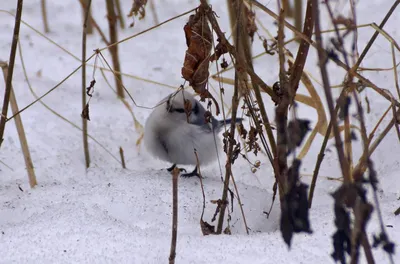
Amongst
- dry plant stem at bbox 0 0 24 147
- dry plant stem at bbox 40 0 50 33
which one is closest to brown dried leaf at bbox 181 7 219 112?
dry plant stem at bbox 0 0 24 147

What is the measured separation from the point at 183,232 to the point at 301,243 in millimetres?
400

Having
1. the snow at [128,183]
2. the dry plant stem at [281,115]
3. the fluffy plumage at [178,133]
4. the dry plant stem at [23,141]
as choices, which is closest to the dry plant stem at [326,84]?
the dry plant stem at [281,115]

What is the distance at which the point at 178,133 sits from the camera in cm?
278

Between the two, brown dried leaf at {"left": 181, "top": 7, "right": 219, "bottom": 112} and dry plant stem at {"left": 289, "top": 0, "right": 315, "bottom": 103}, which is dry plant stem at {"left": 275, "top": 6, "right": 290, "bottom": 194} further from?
brown dried leaf at {"left": 181, "top": 7, "right": 219, "bottom": 112}

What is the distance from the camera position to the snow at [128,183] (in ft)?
5.69

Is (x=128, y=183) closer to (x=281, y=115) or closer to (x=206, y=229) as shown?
(x=206, y=229)

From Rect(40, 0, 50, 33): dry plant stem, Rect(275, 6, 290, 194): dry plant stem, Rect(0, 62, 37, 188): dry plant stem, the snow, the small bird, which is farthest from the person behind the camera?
Rect(40, 0, 50, 33): dry plant stem

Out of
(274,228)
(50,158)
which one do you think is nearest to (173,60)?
(50,158)

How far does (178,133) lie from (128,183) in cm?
49

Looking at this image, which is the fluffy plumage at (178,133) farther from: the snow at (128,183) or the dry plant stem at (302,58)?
the dry plant stem at (302,58)

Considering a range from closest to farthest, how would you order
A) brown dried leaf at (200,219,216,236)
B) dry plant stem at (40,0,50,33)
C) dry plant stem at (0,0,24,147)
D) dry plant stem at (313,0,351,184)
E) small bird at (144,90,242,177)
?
1. dry plant stem at (313,0,351,184)
2. brown dried leaf at (200,219,216,236)
3. dry plant stem at (0,0,24,147)
4. small bird at (144,90,242,177)
5. dry plant stem at (40,0,50,33)

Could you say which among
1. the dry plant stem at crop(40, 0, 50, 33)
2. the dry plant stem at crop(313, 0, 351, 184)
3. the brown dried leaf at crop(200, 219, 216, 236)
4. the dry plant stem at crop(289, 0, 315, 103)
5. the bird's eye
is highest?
the dry plant stem at crop(40, 0, 50, 33)

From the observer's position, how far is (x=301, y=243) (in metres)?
1.78

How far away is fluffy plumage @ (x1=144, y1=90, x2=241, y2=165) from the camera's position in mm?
2777
